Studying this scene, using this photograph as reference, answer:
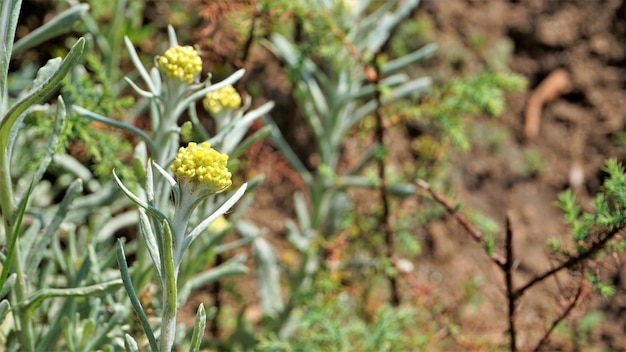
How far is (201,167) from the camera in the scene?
120 cm

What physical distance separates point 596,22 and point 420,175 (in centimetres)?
172

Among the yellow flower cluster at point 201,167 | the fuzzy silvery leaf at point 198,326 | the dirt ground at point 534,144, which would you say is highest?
the yellow flower cluster at point 201,167

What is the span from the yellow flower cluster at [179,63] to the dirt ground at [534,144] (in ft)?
5.67

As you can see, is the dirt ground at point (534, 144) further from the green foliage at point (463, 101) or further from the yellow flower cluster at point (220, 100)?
the yellow flower cluster at point (220, 100)

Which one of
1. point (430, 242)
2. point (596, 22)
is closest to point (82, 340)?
point (430, 242)

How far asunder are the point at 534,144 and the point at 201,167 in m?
2.61

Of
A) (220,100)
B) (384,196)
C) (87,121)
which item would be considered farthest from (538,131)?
(87,121)

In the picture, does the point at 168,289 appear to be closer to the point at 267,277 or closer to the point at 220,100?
the point at 220,100

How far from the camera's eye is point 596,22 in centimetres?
358

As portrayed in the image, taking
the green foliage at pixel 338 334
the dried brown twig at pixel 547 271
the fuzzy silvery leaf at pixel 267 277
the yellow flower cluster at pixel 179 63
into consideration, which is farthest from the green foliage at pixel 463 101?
the yellow flower cluster at pixel 179 63

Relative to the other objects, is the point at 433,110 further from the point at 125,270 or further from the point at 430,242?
the point at 125,270

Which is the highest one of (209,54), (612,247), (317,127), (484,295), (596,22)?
(209,54)

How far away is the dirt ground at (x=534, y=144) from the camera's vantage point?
310 cm

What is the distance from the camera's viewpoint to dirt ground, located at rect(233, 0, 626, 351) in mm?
3102
